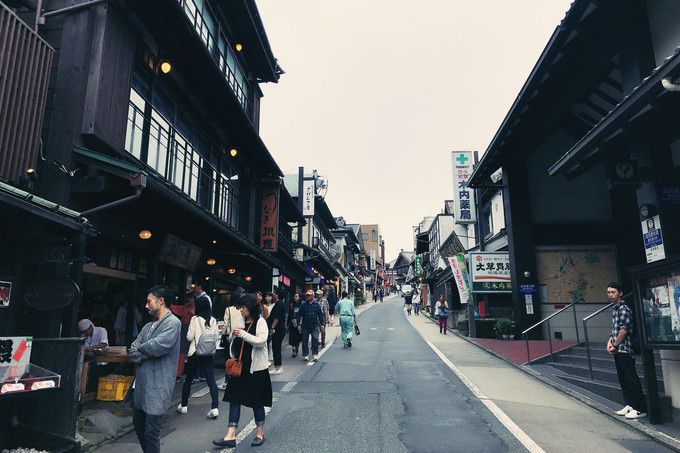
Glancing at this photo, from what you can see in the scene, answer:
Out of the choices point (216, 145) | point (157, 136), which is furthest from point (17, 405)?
point (216, 145)

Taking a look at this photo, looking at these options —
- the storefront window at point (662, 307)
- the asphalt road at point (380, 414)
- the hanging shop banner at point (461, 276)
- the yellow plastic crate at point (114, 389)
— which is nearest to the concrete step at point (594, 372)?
the storefront window at point (662, 307)

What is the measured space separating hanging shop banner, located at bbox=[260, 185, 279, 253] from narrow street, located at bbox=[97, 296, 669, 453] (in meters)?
7.39

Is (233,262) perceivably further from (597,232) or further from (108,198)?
(597,232)

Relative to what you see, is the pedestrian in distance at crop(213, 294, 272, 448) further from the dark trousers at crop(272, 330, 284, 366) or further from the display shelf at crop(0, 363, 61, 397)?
the dark trousers at crop(272, 330, 284, 366)

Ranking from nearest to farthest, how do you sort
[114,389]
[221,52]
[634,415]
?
[634,415]
[114,389]
[221,52]

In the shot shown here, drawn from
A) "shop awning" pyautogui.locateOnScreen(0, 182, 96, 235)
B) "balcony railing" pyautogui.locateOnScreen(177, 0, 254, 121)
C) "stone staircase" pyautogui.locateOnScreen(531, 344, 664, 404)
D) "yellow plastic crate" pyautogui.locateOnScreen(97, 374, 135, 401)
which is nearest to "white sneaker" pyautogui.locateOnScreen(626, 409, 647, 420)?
"stone staircase" pyautogui.locateOnScreen(531, 344, 664, 404)

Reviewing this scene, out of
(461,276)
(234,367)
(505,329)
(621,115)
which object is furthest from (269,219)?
(621,115)

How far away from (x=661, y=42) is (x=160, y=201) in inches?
393

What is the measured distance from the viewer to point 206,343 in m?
7.07

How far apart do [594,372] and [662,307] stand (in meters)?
3.58

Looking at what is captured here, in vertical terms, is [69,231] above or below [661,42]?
below

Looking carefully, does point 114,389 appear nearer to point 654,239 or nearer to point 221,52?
point 654,239

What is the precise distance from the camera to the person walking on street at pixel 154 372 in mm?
4281

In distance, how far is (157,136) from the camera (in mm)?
10312
